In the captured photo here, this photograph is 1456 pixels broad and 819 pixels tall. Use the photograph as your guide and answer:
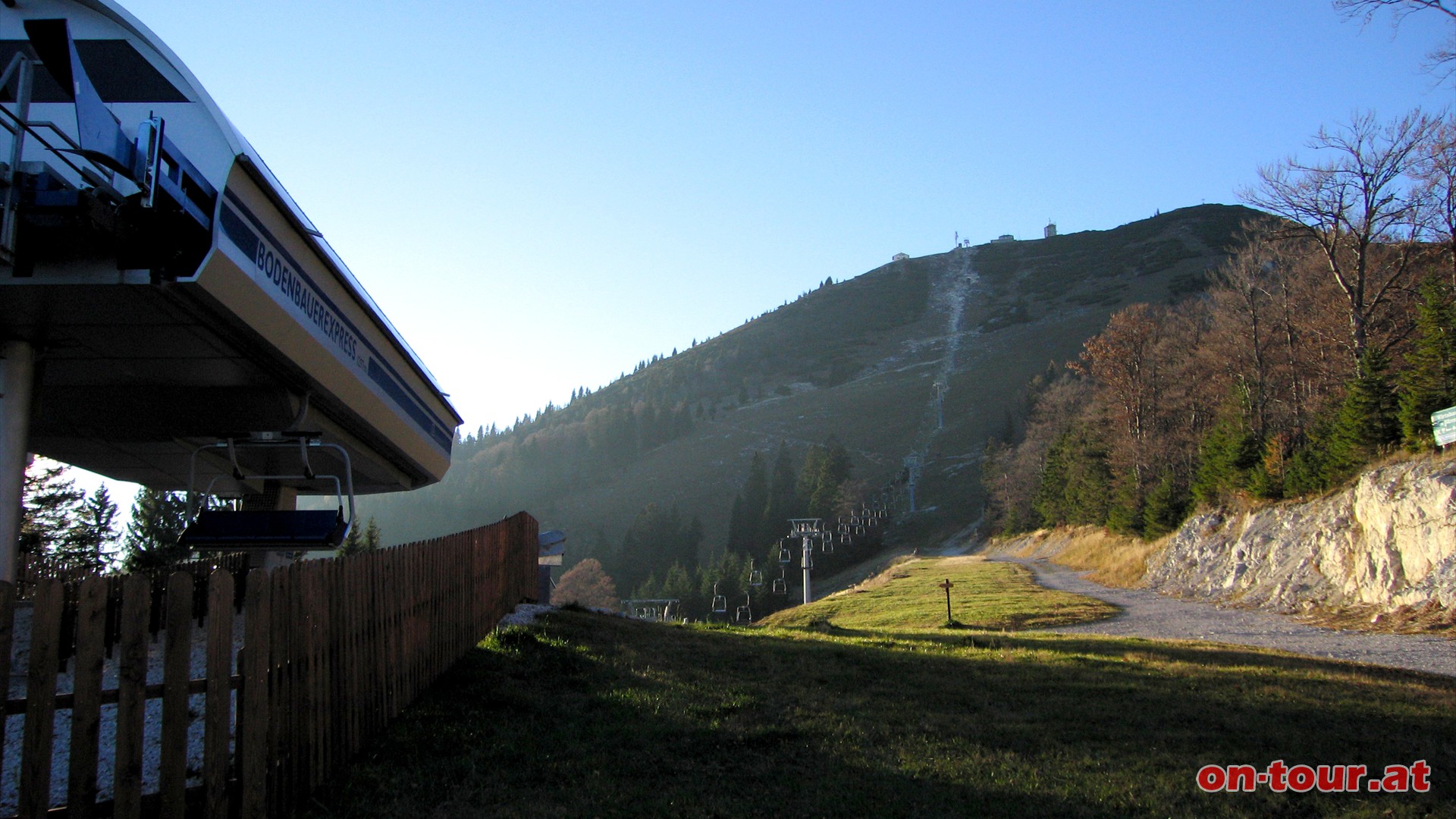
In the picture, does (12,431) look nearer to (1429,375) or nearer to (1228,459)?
(1429,375)

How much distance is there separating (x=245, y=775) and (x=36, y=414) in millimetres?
4567

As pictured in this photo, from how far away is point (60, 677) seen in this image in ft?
30.0

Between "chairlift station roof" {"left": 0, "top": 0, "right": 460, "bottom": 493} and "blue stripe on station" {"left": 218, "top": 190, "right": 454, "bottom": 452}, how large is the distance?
0.08 ft

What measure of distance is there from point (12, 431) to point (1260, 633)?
70.8 feet

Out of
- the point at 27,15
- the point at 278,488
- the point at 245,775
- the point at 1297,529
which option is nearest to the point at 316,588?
the point at 245,775

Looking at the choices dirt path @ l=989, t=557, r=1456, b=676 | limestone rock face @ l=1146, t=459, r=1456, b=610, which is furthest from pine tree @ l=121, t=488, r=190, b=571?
limestone rock face @ l=1146, t=459, r=1456, b=610

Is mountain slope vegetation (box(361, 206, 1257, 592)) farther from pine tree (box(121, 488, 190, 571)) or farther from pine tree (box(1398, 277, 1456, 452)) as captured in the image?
pine tree (box(1398, 277, 1456, 452))

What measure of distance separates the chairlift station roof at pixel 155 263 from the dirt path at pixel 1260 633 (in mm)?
15139

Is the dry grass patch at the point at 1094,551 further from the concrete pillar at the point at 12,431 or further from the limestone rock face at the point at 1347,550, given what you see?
the concrete pillar at the point at 12,431

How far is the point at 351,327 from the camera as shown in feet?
30.2

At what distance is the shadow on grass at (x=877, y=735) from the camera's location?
20.5ft

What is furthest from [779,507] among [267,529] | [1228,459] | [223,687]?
[223,687]

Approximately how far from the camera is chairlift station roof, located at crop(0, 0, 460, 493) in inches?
224

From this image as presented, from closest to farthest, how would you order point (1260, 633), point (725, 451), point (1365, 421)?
point (1260, 633), point (1365, 421), point (725, 451)
